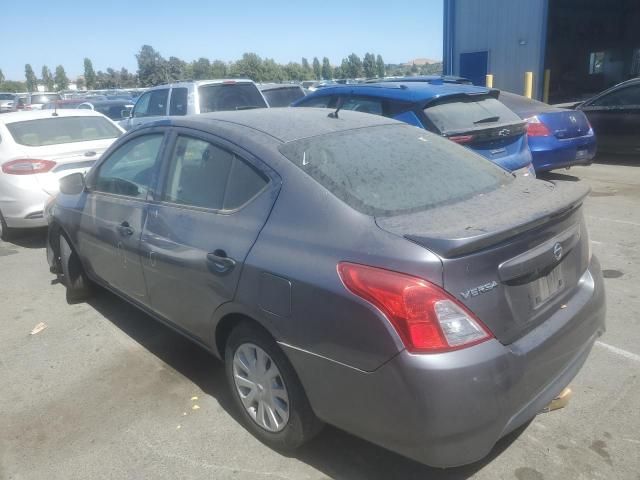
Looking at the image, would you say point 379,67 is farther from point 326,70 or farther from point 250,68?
point 250,68

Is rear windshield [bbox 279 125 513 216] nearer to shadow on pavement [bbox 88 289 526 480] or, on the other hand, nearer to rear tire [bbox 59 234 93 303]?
shadow on pavement [bbox 88 289 526 480]

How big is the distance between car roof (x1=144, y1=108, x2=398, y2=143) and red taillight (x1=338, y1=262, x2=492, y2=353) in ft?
3.79

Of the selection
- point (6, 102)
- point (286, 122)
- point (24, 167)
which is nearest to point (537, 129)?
point (286, 122)

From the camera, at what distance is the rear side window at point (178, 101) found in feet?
31.2

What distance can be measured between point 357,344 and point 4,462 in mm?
2074

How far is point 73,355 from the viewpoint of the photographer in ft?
13.2

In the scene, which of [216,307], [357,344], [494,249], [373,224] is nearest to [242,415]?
[216,307]

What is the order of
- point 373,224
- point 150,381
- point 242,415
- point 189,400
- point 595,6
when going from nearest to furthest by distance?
point 373,224 → point 242,415 → point 189,400 → point 150,381 → point 595,6

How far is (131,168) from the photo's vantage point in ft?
12.9

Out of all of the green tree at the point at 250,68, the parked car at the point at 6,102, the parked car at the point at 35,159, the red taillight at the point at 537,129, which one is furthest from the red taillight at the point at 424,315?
the green tree at the point at 250,68

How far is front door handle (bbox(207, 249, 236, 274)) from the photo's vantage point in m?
2.74

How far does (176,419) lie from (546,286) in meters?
2.13

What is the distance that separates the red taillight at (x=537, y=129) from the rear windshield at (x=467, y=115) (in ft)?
6.17

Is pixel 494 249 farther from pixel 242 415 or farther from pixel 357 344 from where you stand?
pixel 242 415
